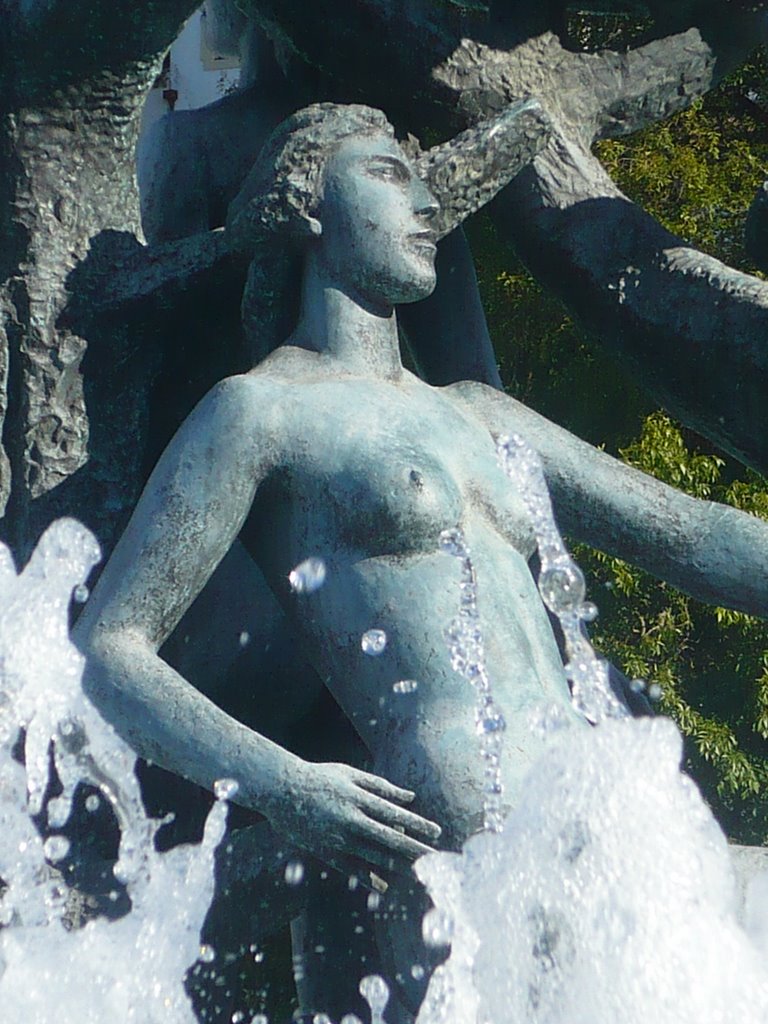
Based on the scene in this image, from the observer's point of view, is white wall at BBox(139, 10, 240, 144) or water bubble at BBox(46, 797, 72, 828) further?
white wall at BBox(139, 10, 240, 144)

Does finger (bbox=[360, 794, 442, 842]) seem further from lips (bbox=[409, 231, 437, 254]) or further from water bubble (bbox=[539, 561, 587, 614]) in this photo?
lips (bbox=[409, 231, 437, 254])

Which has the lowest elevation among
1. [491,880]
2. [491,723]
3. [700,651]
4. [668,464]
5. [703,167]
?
[700,651]

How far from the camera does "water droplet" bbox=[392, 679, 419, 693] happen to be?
10.3 feet

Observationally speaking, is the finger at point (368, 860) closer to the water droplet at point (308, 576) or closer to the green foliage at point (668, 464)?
the water droplet at point (308, 576)

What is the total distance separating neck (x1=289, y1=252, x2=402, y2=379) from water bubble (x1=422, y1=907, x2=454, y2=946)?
965 mm

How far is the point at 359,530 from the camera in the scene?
10.6ft

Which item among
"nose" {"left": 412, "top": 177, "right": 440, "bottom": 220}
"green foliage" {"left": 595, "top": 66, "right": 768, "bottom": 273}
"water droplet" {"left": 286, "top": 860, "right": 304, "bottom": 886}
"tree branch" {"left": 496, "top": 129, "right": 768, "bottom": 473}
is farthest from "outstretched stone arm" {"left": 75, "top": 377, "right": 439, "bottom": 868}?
"green foliage" {"left": 595, "top": 66, "right": 768, "bottom": 273}

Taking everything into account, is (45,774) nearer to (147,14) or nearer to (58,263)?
(58,263)

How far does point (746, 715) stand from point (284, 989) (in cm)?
303

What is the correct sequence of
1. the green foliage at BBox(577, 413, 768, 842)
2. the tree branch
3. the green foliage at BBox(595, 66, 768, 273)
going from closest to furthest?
1. the tree branch
2. the green foliage at BBox(577, 413, 768, 842)
3. the green foliage at BBox(595, 66, 768, 273)

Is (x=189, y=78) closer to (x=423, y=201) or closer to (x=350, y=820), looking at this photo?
(x=423, y=201)

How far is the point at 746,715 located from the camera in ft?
24.5

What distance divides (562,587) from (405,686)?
455 millimetres

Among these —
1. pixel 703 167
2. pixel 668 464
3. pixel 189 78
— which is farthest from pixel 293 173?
pixel 189 78
